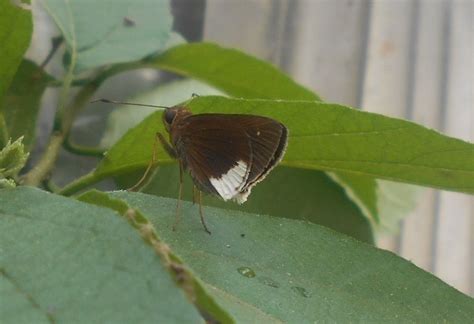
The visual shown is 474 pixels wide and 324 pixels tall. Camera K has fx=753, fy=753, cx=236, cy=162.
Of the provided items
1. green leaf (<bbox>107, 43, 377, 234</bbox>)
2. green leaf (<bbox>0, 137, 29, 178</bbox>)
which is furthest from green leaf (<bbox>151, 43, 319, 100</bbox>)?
green leaf (<bbox>0, 137, 29, 178</bbox>)

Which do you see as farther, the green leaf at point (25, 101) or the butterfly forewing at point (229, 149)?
the green leaf at point (25, 101)

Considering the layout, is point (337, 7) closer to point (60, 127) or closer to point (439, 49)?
point (439, 49)

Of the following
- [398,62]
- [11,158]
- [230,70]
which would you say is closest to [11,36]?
[11,158]

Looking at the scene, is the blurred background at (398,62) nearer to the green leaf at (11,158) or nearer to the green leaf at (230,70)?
the green leaf at (230,70)

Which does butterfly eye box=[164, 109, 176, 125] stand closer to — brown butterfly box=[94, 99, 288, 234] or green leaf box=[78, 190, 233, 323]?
brown butterfly box=[94, 99, 288, 234]

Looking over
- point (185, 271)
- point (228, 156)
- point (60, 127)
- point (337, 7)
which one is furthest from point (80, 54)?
point (337, 7)

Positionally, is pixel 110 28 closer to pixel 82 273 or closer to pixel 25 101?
pixel 25 101

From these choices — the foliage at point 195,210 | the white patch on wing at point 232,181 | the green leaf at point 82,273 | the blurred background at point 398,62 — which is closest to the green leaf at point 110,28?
the foliage at point 195,210
